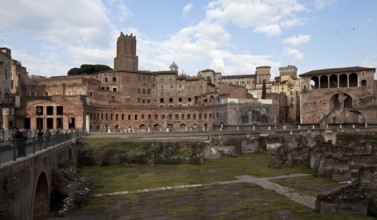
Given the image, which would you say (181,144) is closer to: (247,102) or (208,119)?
(247,102)

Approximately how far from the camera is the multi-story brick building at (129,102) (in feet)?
206

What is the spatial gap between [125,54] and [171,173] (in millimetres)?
76231

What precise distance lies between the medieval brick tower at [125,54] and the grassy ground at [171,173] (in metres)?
68.5

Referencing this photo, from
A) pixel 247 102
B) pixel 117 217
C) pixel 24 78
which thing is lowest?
pixel 117 217

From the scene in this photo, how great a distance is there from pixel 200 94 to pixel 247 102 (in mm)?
25483

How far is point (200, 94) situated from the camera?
92.7 meters

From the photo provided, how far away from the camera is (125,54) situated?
10094cm

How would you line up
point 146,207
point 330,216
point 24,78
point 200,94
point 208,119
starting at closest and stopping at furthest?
point 330,216, point 146,207, point 24,78, point 208,119, point 200,94

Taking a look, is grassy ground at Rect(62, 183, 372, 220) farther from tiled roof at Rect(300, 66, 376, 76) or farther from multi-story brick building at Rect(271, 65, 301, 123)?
multi-story brick building at Rect(271, 65, 301, 123)

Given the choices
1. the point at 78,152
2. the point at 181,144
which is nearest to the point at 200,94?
the point at 181,144

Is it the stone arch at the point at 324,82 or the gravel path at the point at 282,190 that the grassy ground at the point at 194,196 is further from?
the stone arch at the point at 324,82

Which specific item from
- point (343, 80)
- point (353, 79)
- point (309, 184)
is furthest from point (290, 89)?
point (309, 184)

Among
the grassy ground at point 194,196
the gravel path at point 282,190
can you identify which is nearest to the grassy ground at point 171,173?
the grassy ground at point 194,196

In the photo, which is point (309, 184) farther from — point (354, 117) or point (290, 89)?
point (290, 89)
